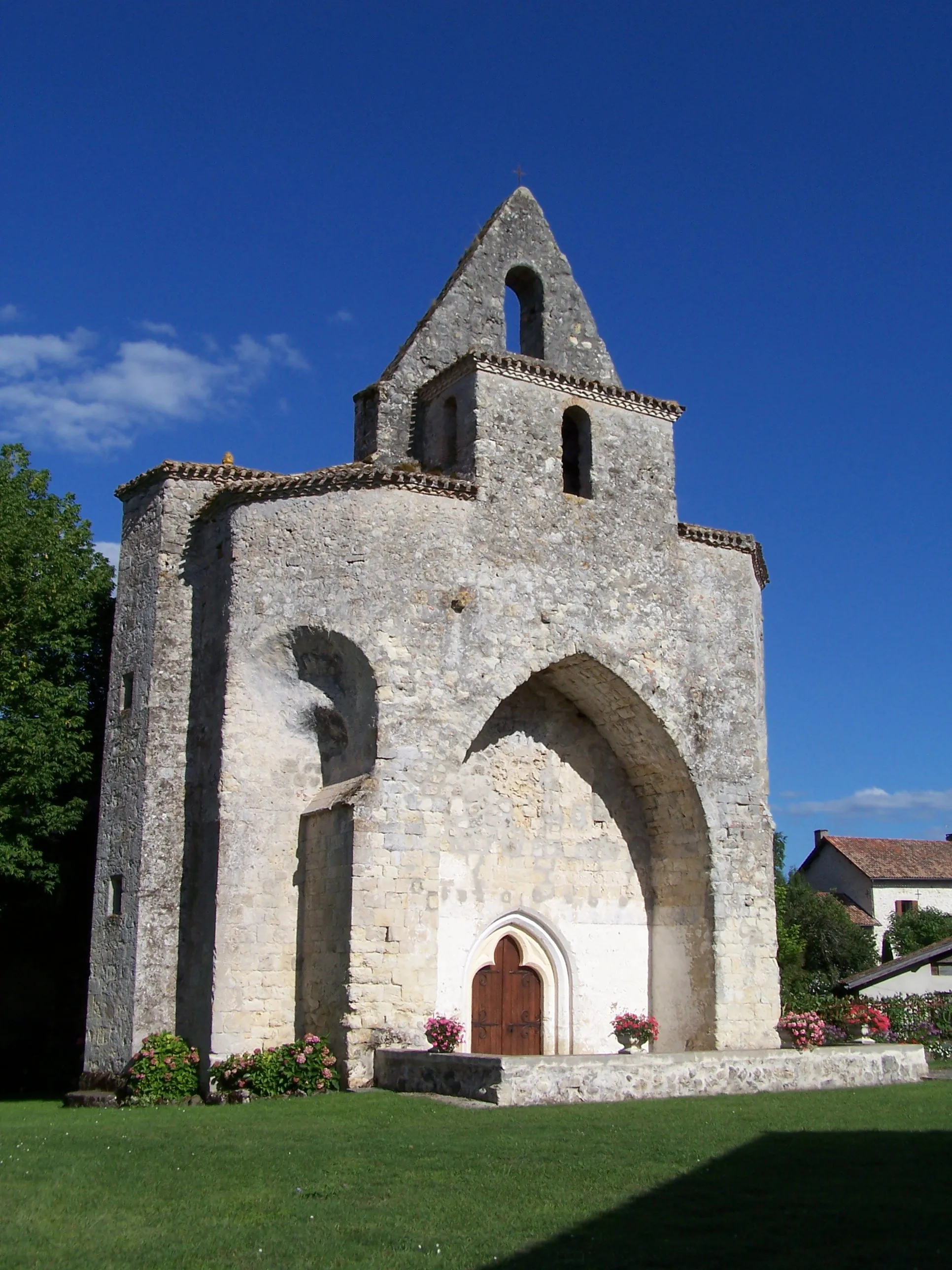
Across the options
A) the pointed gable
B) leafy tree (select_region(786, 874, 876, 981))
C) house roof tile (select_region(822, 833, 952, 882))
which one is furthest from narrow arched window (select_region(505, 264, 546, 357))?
house roof tile (select_region(822, 833, 952, 882))

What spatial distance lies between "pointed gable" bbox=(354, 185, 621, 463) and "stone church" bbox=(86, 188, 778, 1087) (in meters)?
0.09

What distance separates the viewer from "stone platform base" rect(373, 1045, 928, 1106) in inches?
524

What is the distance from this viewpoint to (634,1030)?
17.7 metres

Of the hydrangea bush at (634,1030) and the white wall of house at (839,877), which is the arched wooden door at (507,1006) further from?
the white wall of house at (839,877)

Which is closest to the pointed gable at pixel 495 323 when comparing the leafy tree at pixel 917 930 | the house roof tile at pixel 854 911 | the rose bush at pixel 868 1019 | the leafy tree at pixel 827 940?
the rose bush at pixel 868 1019

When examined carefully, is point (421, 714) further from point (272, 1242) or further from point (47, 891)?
point (272, 1242)

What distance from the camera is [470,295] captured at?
22219mm

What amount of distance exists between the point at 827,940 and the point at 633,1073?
29.5 meters

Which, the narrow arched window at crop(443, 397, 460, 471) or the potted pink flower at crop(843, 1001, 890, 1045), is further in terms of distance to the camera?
the narrow arched window at crop(443, 397, 460, 471)

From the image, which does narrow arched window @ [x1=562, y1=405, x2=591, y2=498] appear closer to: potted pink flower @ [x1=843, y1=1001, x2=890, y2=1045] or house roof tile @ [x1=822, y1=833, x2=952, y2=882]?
potted pink flower @ [x1=843, y1=1001, x2=890, y2=1045]

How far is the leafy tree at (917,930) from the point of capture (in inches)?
1719

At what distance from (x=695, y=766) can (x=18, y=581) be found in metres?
11.4

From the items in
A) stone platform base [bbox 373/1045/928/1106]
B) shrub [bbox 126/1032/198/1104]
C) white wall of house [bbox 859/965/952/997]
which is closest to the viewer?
stone platform base [bbox 373/1045/928/1106]

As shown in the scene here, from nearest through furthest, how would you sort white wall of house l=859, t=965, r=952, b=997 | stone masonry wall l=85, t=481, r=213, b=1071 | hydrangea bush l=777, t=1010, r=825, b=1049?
stone masonry wall l=85, t=481, r=213, b=1071, hydrangea bush l=777, t=1010, r=825, b=1049, white wall of house l=859, t=965, r=952, b=997
